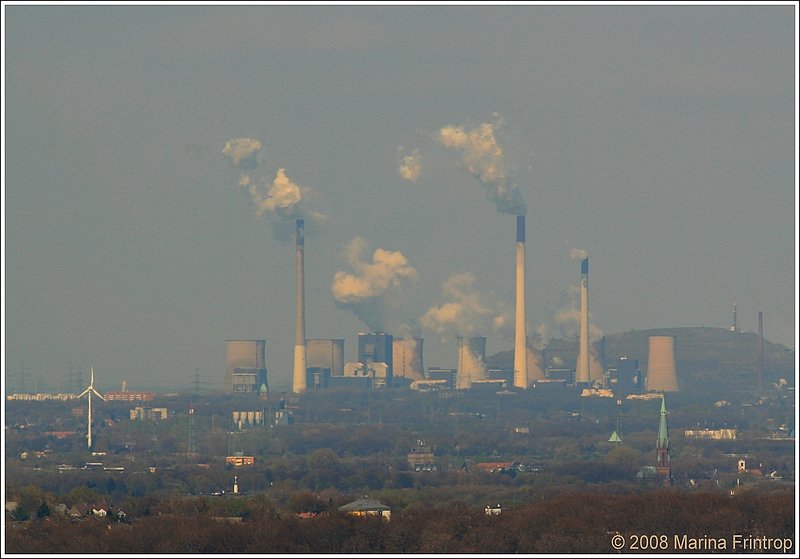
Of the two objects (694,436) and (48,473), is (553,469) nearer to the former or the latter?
(48,473)

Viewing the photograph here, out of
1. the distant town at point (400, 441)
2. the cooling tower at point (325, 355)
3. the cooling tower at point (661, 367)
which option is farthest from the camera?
the cooling tower at point (661, 367)

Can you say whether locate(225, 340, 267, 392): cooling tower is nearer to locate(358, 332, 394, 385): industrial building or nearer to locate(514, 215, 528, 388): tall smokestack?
locate(358, 332, 394, 385): industrial building

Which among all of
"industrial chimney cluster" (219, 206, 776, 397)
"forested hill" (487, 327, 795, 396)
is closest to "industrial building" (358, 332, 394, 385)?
"industrial chimney cluster" (219, 206, 776, 397)

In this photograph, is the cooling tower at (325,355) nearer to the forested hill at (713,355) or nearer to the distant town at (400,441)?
the distant town at (400,441)

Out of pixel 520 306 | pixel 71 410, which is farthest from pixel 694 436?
pixel 71 410

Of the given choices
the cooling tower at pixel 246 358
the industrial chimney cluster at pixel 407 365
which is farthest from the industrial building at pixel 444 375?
the cooling tower at pixel 246 358

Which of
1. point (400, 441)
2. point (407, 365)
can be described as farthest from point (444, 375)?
point (400, 441)
